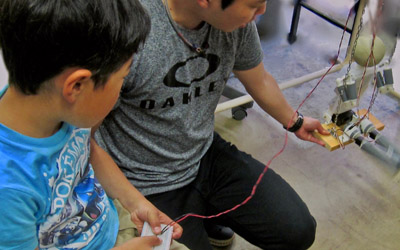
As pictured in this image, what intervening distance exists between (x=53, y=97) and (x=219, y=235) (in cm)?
91

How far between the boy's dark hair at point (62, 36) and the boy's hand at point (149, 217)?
407 millimetres

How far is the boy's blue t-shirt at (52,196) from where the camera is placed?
0.61 m

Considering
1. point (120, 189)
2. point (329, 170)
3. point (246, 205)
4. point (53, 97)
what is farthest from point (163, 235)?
point (329, 170)

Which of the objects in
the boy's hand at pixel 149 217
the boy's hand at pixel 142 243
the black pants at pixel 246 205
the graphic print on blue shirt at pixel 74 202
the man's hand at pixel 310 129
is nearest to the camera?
the graphic print on blue shirt at pixel 74 202

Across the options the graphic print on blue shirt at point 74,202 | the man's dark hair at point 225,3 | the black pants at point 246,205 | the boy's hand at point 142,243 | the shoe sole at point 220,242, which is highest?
the man's dark hair at point 225,3

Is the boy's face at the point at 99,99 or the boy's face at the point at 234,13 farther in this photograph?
the boy's face at the point at 234,13

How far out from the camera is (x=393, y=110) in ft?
6.63

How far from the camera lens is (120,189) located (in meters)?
0.96

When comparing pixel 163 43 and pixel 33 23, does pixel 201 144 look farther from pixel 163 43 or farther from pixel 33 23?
pixel 33 23

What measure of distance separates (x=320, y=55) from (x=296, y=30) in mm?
239

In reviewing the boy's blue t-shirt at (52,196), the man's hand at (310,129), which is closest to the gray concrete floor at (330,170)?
the man's hand at (310,129)

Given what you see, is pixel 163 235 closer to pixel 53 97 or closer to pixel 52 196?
pixel 52 196

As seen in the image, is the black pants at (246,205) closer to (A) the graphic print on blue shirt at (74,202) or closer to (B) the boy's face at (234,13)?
(A) the graphic print on blue shirt at (74,202)

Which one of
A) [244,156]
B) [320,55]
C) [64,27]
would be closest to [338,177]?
[244,156]
